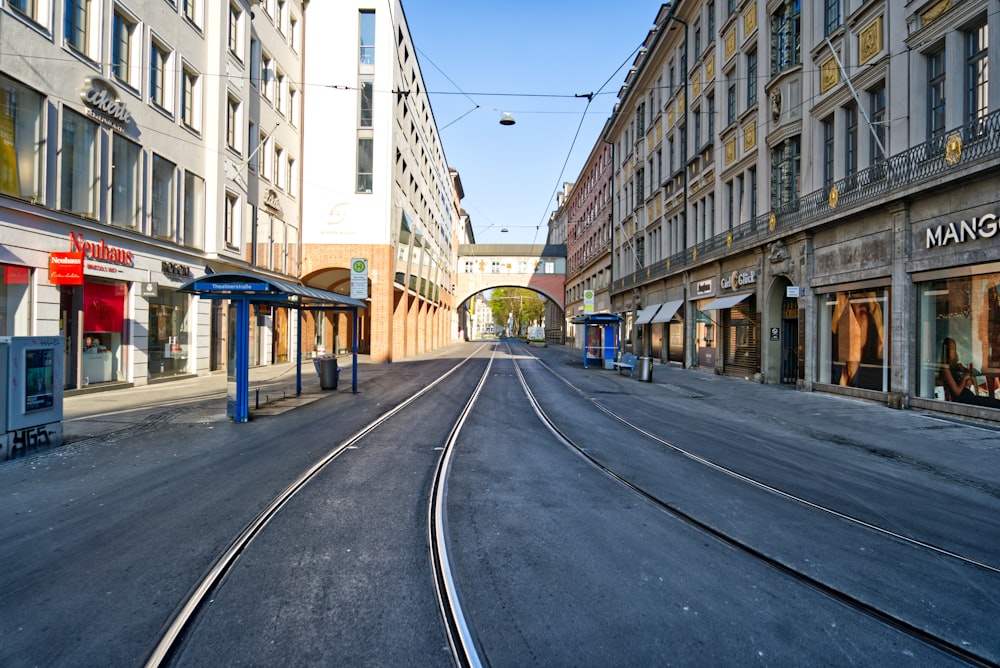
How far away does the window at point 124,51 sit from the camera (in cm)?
1519

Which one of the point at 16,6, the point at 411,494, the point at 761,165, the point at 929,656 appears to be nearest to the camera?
the point at 929,656

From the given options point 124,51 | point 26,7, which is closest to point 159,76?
point 124,51

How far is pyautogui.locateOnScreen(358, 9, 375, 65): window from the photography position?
31609 millimetres

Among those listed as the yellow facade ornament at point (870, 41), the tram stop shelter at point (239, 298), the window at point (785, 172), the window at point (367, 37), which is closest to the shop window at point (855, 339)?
the window at point (785, 172)

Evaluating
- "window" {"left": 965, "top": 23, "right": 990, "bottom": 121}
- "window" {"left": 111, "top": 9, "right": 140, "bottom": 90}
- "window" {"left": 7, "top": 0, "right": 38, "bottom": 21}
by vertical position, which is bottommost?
"window" {"left": 965, "top": 23, "right": 990, "bottom": 121}

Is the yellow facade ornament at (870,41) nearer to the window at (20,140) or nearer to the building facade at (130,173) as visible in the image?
the building facade at (130,173)

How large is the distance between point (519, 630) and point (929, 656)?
7.24ft

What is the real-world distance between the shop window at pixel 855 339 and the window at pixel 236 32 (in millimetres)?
22606

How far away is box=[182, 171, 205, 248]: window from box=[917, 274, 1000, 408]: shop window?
70.4ft

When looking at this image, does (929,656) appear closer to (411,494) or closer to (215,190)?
(411,494)

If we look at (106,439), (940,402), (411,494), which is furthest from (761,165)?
(106,439)

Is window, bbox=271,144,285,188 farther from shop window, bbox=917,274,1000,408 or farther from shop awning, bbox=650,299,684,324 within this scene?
shop window, bbox=917,274,1000,408

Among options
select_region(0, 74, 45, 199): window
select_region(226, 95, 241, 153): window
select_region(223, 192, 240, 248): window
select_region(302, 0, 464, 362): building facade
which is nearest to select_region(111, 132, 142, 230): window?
select_region(0, 74, 45, 199): window

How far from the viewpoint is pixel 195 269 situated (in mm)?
19281
